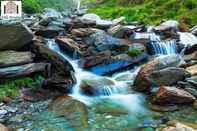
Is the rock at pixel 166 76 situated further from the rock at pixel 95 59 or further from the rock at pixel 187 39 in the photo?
the rock at pixel 187 39

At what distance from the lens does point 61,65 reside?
1491 cm

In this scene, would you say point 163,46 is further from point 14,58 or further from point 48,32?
point 14,58

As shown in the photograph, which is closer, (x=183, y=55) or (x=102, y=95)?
(x=102, y=95)

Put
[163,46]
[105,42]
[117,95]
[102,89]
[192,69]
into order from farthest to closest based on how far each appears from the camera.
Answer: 1. [163,46]
2. [105,42]
3. [192,69]
4. [102,89]
5. [117,95]

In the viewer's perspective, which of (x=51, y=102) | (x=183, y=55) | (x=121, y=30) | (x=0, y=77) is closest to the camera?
(x=51, y=102)

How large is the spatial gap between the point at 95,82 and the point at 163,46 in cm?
620

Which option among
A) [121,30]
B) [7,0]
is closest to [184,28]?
[121,30]

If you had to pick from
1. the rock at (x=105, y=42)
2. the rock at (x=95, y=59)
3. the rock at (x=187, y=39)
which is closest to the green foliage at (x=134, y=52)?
the rock at (x=105, y=42)

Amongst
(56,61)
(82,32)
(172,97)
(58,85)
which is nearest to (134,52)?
(82,32)

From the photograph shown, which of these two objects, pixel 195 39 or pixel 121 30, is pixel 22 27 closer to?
pixel 121 30

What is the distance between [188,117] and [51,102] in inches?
177

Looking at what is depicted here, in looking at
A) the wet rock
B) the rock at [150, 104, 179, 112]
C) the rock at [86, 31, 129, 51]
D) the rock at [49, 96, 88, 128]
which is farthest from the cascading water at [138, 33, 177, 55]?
the rock at [49, 96, 88, 128]

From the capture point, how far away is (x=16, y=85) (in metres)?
14.1

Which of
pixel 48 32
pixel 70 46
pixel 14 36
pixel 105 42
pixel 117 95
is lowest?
pixel 117 95
